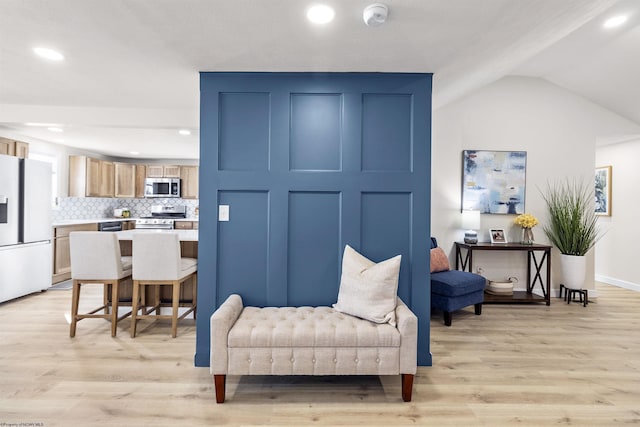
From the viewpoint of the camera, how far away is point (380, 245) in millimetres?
2816

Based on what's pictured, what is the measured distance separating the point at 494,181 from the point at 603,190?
2.53 m

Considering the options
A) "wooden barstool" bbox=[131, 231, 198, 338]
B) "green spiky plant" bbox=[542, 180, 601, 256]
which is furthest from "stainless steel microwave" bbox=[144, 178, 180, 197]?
"green spiky plant" bbox=[542, 180, 601, 256]

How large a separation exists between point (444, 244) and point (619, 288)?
3.17 metres

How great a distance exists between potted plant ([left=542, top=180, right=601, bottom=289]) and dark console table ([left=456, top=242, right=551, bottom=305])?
10.6 inches

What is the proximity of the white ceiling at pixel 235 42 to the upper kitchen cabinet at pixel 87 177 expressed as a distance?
2716 millimetres

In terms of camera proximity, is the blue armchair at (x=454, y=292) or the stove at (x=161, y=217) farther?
the stove at (x=161, y=217)

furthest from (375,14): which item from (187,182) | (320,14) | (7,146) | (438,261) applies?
(187,182)

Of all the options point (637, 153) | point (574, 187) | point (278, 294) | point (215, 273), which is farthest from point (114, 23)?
point (637, 153)

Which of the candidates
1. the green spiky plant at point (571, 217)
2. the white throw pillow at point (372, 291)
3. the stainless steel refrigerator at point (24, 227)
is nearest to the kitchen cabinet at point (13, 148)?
the stainless steel refrigerator at point (24, 227)

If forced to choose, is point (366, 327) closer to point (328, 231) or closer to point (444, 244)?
point (328, 231)

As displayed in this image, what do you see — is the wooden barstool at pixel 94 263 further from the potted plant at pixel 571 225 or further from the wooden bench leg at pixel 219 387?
the potted plant at pixel 571 225

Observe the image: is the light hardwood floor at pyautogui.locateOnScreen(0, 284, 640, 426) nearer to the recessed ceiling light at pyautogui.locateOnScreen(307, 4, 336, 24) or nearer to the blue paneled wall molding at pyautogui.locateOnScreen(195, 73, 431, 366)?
the blue paneled wall molding at pyautogui.locateOnScreen(195, 73, 431, 366)

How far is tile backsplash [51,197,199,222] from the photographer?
21.5ft

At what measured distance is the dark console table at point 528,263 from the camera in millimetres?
4484
